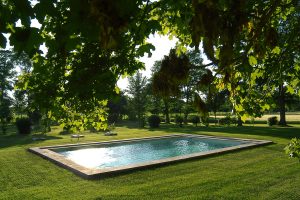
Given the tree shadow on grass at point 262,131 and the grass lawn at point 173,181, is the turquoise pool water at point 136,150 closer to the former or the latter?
the grass lawn at point 173,181

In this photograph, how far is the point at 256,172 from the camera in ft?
36.1

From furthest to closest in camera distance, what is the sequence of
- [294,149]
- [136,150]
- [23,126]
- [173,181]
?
[23,126] < [136,150] < [173,181] < [294,149]

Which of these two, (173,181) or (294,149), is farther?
(173,181)

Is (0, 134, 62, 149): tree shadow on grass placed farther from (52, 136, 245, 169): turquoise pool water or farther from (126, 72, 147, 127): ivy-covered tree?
(126, 72, 147, 127): ivy-covered tree

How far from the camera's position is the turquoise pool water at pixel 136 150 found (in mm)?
17328

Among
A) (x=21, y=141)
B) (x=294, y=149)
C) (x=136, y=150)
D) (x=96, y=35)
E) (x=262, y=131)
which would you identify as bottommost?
(x=136, y=150)

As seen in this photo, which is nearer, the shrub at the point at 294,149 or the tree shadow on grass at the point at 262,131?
the shrub at the point at 294,149

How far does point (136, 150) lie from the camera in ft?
67.3

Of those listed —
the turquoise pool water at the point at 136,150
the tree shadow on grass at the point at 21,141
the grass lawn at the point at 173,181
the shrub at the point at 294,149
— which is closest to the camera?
the shrub at the point at 294,149

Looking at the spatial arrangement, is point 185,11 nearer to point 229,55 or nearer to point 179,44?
point 229,55


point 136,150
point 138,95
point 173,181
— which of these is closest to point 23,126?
point 136,150

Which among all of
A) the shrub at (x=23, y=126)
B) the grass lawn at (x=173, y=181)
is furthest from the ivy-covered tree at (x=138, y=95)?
the grass lawn at (x=173, y=181)

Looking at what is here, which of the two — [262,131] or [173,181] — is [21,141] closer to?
[173,181]

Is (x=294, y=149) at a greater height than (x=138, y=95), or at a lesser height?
lesser
